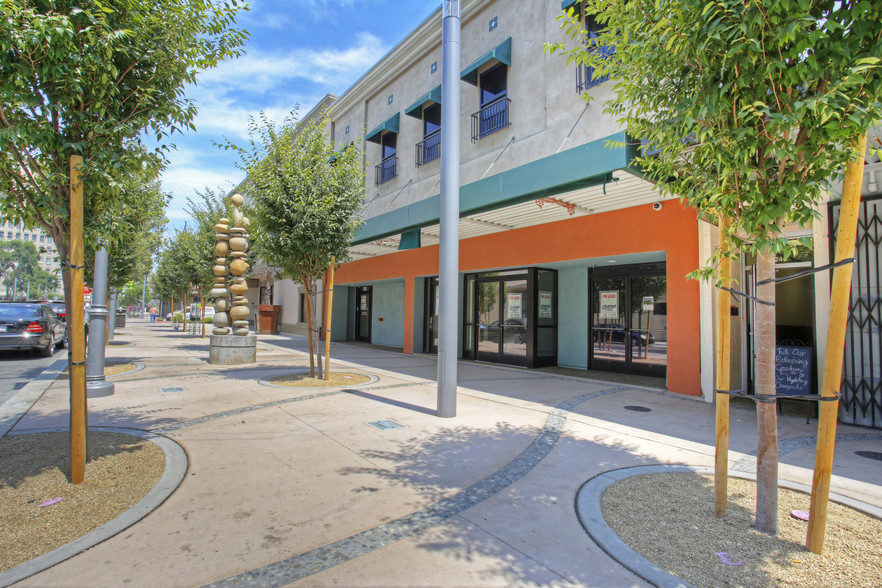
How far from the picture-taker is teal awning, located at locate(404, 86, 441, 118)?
43.7ft

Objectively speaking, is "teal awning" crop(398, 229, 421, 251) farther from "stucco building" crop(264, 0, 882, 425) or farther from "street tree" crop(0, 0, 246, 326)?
"street tree" crop(0, 0, 246, 326)

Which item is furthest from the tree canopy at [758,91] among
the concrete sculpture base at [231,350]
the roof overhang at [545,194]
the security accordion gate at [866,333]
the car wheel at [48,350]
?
the car wheel at [48,350]

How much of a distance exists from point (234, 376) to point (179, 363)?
3145 mm

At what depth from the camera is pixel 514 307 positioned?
12.2 metres

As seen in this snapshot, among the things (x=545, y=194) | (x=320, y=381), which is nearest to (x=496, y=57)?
(x=545, y=194)

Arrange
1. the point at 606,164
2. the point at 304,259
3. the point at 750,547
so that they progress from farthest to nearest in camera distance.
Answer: the point at 304,259 < the point at 606,164 < the point at 750,547

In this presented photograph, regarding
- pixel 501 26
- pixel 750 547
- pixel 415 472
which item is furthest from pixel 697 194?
pixel 501 26

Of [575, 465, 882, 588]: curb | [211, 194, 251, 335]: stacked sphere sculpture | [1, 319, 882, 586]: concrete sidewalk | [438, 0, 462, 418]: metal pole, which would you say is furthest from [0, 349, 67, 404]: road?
[575, 465, 882, 588]: curb

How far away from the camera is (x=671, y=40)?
2.62 metres

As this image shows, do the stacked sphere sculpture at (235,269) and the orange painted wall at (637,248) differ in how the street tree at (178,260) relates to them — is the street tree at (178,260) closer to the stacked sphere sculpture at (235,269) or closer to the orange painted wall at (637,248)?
the stacked sphere sculpture at (235,269)

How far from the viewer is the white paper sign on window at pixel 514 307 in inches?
474

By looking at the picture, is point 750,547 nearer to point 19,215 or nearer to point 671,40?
point 671,40

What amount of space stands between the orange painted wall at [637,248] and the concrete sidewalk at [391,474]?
83 cm

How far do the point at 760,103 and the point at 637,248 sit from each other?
6835 millimetres
